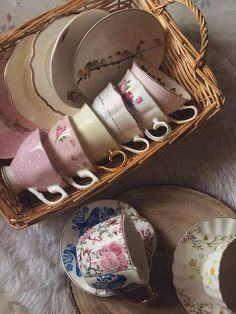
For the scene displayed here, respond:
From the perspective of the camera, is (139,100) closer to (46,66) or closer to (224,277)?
(46,66)

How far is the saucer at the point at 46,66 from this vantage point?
3.25ft

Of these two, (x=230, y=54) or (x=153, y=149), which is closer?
(x=153, y=149)

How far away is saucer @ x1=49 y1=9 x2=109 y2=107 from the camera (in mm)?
967

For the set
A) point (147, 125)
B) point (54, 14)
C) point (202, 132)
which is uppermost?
point (54, 14)

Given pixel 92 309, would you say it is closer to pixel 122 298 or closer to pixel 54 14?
pixel 122 298

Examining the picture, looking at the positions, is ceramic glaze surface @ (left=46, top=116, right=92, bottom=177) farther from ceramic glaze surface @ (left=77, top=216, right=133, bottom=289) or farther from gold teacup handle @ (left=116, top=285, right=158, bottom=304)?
gold teacup handle @ (left=116, top=285, right=158, bottom=304)

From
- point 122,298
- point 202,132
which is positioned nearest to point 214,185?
point 202,132

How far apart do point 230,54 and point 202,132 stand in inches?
6.8

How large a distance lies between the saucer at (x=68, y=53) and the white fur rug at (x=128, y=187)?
0.20 meters

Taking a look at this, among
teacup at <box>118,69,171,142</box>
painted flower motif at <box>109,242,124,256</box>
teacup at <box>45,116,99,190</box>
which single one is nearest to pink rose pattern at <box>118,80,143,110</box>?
teacup at <box>118,69,171,142</box>

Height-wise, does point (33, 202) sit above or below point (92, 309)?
Answer: above

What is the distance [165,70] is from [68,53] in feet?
0.61

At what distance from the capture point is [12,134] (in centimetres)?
99

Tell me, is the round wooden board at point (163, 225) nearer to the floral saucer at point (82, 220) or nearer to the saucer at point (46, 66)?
the floral saucer at point (82, 220)
